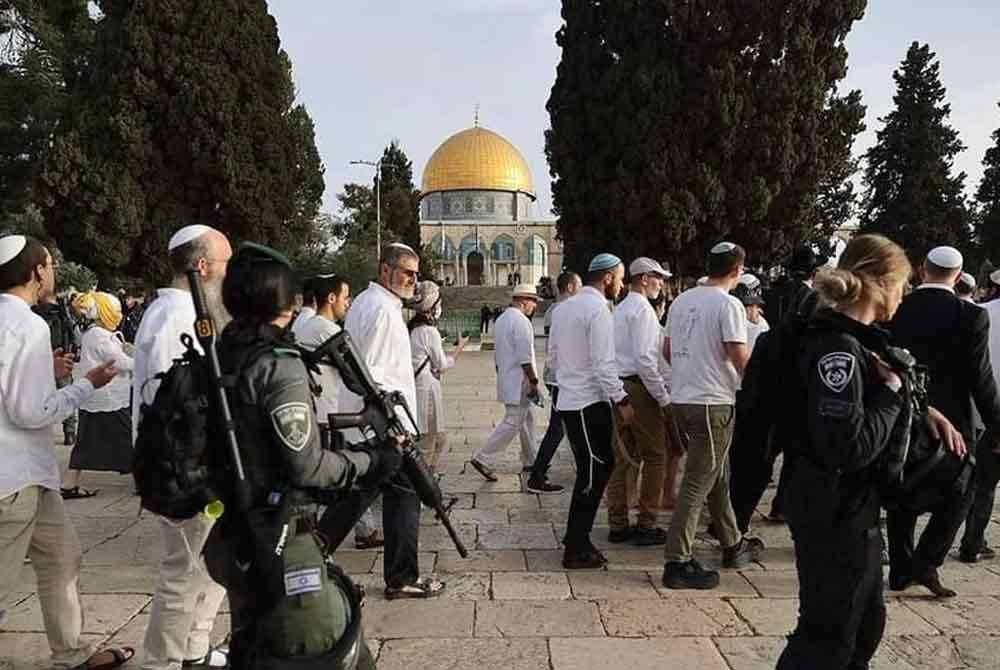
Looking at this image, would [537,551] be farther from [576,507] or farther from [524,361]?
[524,361]

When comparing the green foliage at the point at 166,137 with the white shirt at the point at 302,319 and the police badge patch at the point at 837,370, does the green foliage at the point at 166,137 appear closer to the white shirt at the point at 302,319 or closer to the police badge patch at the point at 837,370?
the white shirt at the point at 302,319

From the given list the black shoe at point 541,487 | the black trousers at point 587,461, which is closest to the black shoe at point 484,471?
the black shoe at point 541,487

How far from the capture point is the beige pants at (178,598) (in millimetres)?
3217

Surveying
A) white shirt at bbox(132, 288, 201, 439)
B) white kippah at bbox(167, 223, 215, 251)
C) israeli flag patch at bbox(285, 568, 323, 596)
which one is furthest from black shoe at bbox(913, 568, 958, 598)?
white kippah at bbox(167, 223, 215, 251)

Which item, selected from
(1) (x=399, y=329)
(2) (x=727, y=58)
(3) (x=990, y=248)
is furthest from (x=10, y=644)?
(3) (x=990, y=248)

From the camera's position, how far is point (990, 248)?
36.7 m

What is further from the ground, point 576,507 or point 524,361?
point 524,361

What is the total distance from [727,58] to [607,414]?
722 inches

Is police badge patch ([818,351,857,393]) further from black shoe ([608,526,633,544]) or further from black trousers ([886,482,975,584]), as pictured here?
black shoe ([608,526,633,544])

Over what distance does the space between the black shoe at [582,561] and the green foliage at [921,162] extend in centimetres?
3723

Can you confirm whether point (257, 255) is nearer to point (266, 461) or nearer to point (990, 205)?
point (266, 461)

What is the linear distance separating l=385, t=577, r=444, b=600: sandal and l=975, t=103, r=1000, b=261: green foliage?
129ft

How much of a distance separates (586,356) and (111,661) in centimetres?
300

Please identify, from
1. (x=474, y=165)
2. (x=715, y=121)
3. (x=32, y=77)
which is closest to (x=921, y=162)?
(x=715, y=121)
